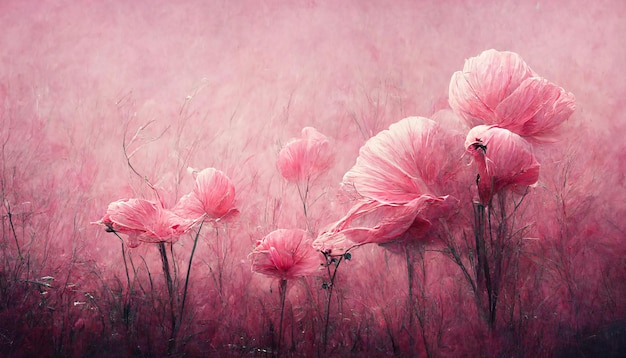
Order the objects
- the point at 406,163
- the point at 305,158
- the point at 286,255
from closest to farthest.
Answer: the point at 406,163 < the point at 286,255 < the point at 305,158

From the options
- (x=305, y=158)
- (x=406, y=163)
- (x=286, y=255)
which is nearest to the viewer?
(x=406, y=163)

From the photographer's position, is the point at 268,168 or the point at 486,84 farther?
the point at 268,168

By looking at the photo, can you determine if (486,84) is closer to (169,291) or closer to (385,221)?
(385,221)

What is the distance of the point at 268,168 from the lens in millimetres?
1543

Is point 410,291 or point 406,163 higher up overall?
point 406,163

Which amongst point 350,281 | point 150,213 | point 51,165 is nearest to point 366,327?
point 350,281

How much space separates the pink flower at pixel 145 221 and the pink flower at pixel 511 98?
2.69 feet

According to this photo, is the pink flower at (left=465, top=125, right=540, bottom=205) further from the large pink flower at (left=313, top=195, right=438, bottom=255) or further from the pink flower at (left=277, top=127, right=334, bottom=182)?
the pink flower at (left=277, top=127, right=334, bottom=182)

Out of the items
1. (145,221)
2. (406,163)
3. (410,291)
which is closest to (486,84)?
(406,163)

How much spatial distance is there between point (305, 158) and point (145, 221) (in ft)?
1.54

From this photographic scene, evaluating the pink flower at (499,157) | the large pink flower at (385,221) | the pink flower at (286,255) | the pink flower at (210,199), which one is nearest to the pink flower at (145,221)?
the pink flower at (210,199)

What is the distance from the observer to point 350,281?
4.86ft

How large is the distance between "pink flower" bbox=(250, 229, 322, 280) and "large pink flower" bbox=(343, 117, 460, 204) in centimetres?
24

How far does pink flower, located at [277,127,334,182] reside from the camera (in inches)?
59.7
